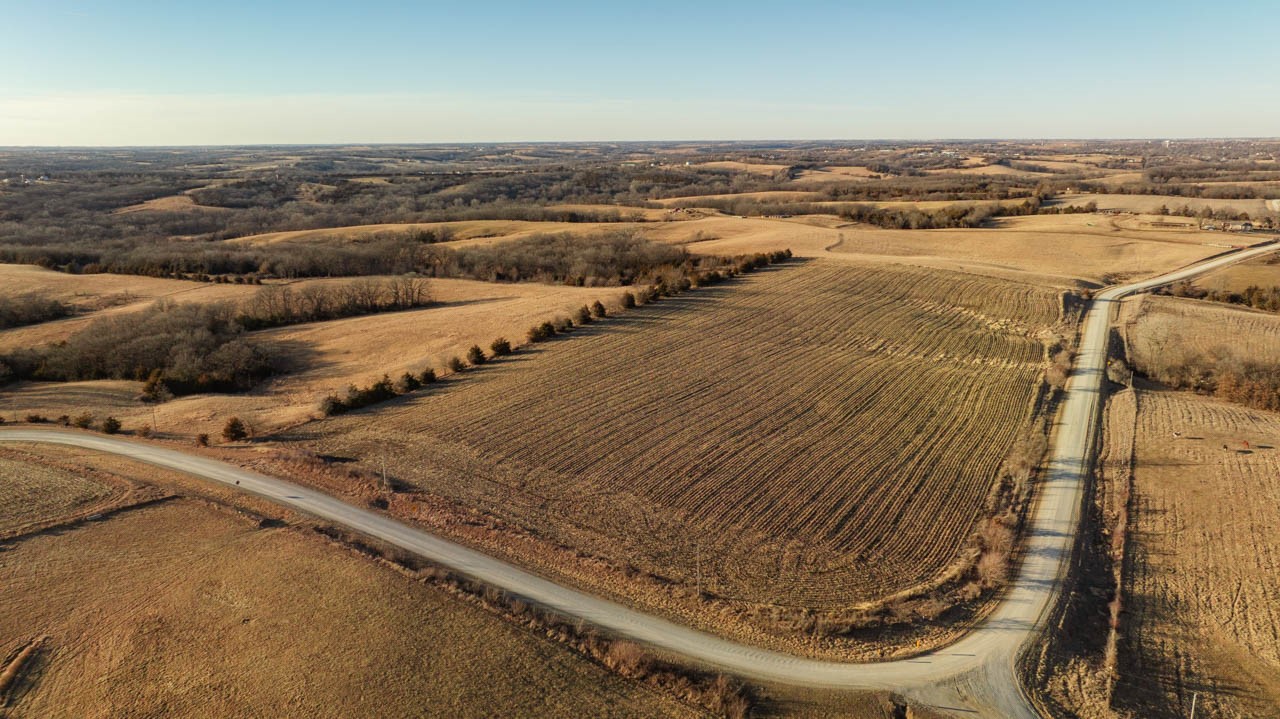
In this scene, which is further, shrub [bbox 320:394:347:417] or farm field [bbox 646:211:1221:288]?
farm field [bbox 646:211:1221:288]

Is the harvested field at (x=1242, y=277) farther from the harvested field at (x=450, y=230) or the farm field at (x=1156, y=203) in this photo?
the harvested field at (x=450, y=230)

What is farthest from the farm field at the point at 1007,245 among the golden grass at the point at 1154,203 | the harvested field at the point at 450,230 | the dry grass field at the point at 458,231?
the golden grass at the point at 1154,203

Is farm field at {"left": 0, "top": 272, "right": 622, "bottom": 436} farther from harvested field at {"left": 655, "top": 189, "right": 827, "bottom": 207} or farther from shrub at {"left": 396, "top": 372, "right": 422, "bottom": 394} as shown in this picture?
harvested field at {"left": 655, "top": 189, "right": 827, "bottom": 207}

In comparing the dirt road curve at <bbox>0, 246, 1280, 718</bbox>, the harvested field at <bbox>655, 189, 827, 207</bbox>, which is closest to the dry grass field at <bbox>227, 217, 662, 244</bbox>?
the harvested field at <bbox>655, 189, 827, 207</bbox>

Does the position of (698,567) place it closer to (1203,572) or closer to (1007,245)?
(1203,572)

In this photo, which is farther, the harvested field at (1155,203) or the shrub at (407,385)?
the harvested field at (1155,203)

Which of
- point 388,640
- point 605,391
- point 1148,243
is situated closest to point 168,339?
point 605,391

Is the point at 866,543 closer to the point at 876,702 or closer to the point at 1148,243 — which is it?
the point at 876,702

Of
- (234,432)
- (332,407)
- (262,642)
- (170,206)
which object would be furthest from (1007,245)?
(170,206)
